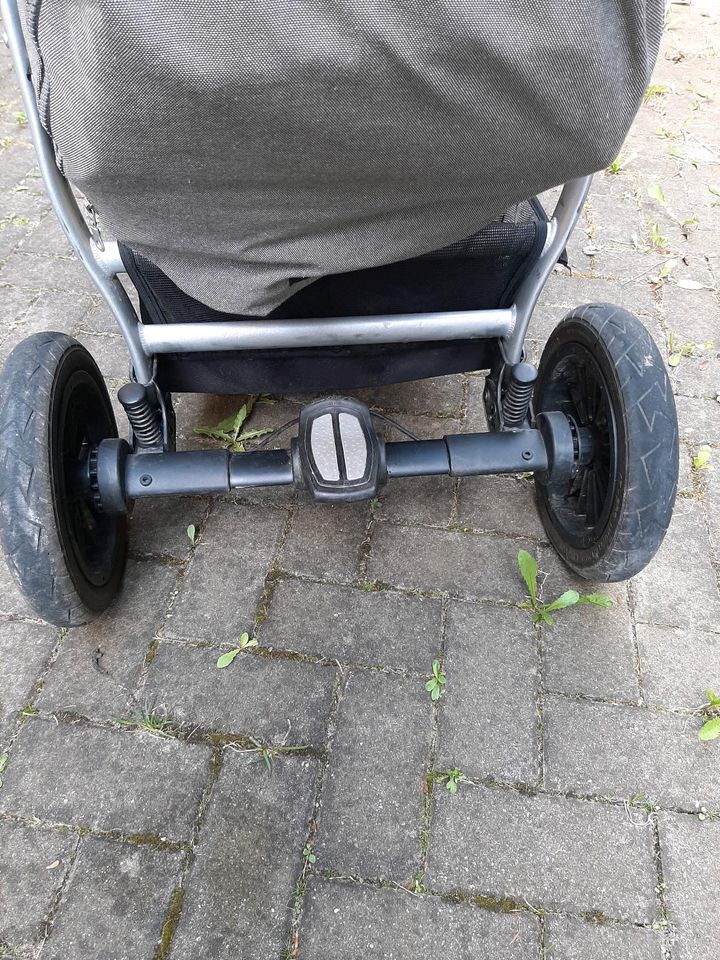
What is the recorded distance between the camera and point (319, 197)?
3.68 feet

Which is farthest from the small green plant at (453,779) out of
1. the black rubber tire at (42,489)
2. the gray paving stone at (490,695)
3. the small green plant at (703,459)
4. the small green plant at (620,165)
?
the small green plant at (620,165)

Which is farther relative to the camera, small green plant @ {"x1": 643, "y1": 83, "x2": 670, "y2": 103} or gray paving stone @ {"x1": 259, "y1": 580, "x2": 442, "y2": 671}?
small green plant @ {"x1": 643, "y1": 83, "x2": 670, "y2": 103}

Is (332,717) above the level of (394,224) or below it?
below

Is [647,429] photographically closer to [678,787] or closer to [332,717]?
[678,787]

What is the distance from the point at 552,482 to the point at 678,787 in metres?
0.76

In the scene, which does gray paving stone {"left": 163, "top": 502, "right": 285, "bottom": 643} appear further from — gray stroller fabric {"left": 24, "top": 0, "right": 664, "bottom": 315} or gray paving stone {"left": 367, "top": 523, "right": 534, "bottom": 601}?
gray stroller fabric {"left": 24, "top": 0, "right": 664, "bottom": 315}

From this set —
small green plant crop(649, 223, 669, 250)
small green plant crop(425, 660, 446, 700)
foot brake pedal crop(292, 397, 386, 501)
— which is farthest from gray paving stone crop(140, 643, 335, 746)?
small green plant crop(649, 223, 669, 250)

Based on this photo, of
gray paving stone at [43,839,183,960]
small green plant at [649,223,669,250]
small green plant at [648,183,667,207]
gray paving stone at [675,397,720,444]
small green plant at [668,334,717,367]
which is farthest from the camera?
small green plant at [648,183,667,207]

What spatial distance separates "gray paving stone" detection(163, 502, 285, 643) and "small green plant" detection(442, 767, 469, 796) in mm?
609

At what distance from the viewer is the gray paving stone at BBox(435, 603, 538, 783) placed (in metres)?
1.65

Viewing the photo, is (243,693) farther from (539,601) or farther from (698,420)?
(698,420)

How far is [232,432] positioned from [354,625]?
2.68ft

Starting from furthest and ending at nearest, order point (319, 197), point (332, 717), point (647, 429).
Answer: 1. point (332, 717)
2. point (647, 429)
3. point (319, 197)

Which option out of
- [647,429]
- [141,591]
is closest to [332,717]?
[141,591]
